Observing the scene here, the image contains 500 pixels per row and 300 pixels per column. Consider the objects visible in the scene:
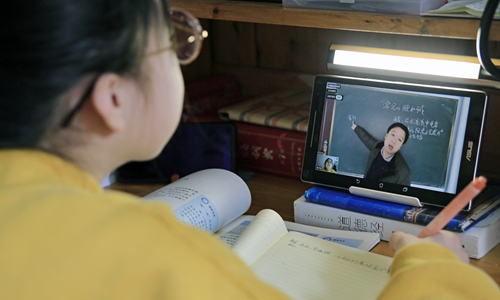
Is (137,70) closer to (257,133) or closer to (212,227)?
(212,227)

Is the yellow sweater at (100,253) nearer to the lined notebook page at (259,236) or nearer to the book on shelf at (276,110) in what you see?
the lined notebook page at (259,236)

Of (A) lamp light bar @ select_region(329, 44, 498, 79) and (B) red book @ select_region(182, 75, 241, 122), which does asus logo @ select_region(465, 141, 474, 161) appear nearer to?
(A) lamp light bar @ select_region(329, 44, 498, 79)

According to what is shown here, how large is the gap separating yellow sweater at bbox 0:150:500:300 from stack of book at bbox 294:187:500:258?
1.83ft

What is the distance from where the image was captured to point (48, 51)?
0.48 meters

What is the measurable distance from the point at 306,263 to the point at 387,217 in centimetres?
19

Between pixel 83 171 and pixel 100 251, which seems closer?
pixel 100 251

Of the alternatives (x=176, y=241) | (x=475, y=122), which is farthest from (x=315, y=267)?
(x=176, y=241)

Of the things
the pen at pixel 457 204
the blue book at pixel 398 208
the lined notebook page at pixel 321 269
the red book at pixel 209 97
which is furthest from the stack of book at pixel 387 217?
the red book at pixel 209 97

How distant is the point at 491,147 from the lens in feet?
4.07

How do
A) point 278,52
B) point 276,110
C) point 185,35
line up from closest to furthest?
point 185,35
point 276,110
point 278,52

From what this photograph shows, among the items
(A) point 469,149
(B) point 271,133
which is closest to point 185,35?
(A) point 469,149

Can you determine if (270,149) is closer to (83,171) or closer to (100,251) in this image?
(83,171)

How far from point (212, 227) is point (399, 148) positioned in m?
0.35

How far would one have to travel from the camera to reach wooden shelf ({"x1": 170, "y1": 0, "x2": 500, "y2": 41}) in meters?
0.95
